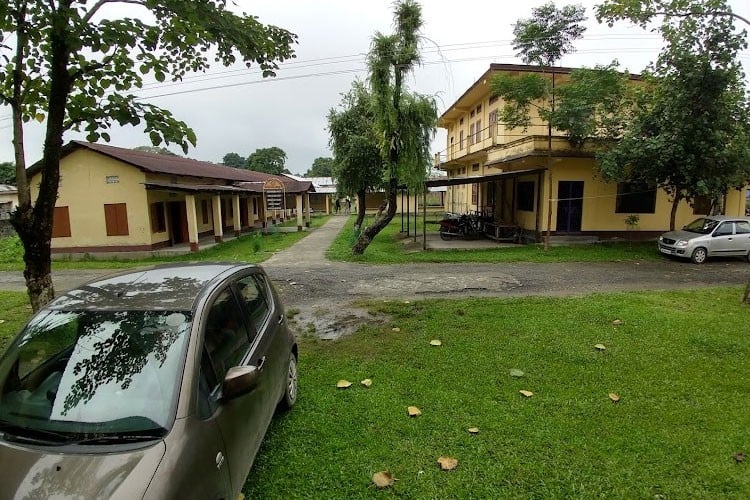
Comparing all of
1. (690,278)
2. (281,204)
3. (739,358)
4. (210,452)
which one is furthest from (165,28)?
(281,204)

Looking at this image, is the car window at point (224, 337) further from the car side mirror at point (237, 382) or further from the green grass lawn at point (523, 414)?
the green grass lawn at point (523, 414)

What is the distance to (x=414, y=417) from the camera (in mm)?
3803

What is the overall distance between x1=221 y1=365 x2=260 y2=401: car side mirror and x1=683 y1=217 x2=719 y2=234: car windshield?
14583 mm

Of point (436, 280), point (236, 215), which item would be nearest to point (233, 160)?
point (236, 215)

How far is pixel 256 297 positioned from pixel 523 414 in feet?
8.25

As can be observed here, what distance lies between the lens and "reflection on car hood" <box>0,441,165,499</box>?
1.72 meters

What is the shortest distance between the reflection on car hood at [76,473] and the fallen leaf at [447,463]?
6.40ft

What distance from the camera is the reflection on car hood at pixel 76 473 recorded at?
5.65 ft

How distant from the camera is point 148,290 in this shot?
288 centimetres

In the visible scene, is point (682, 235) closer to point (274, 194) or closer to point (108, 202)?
point (274, 194)

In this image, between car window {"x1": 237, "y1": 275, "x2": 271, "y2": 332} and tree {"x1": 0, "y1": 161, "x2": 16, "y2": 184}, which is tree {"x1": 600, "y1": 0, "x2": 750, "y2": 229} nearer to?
car window {"x1": 237, "y1": 275, "x2": 271, "y2": 332}

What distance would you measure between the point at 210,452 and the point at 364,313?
5.22 meters

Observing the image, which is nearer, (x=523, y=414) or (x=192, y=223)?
(x=523, y=414)

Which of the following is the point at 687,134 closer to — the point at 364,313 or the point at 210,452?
the point at 364,313
